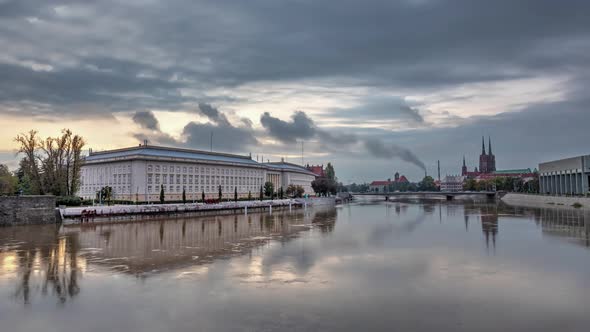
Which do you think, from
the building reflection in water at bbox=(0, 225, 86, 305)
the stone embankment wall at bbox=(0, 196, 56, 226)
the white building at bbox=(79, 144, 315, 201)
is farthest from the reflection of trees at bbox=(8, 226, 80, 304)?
the white building at bbox=(79, 144, 315, 201)

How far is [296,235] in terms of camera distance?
117 ft

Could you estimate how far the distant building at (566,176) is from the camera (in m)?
88.9

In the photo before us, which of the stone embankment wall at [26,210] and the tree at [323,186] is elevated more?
the tree at [323,186]

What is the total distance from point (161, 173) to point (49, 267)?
57.9m

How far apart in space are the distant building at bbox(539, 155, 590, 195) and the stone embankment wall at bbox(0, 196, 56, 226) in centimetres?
9142

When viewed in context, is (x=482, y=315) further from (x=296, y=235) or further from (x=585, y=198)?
(x=585, y=198)

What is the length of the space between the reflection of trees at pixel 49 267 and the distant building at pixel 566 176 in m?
90.9

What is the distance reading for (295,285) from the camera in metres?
16.9

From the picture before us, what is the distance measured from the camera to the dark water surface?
40.9 feet

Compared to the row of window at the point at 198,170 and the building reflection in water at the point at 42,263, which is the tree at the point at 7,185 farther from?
the building reflection in water at the point at 42,263

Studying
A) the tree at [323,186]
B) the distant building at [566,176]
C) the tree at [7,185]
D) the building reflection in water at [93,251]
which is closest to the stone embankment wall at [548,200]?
the distant building at [566,176]

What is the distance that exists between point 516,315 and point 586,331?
73.0 inches

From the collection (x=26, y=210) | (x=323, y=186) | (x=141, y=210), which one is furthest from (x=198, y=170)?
(x=323, y=186)

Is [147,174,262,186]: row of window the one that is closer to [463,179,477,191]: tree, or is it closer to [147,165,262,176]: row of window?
[147,165,262,176]: row of window
